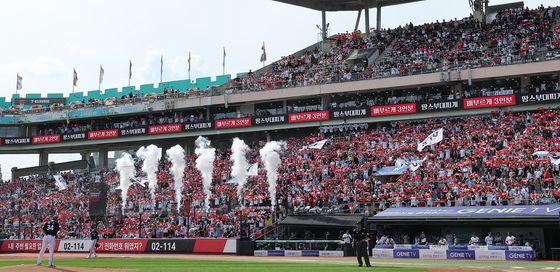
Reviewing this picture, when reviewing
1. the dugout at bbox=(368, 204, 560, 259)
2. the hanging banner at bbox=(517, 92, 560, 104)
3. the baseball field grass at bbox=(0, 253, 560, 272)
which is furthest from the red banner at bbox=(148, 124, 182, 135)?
the baseball field grass at bbox=(0, 253, 560, 272)

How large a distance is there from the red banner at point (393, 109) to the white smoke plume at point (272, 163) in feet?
26.6

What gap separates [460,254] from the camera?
32.4 m

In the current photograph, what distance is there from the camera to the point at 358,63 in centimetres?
6212

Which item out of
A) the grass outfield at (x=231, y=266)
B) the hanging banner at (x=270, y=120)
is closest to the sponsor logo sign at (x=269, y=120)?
the hanging banner at (x=270, y=120)

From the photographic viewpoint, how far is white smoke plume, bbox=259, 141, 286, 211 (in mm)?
44656

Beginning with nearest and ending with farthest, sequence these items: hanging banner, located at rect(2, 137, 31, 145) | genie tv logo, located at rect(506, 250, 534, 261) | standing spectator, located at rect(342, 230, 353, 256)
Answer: genie tv logo, located at rect(506, 250, 534, 261), standing spectator, located at rect(342, 230, 353, 256), hanging banner, located at rect(2, 137, 31, 145)

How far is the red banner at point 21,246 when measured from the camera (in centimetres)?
4431

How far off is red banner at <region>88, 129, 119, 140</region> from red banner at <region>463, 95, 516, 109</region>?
3431 cm

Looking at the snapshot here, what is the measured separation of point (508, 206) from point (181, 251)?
60.0ft

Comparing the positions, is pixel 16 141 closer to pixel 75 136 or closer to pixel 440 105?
pixel 75 136

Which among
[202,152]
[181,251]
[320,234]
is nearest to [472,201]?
[320,234]

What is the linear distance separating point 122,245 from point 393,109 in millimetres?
24401

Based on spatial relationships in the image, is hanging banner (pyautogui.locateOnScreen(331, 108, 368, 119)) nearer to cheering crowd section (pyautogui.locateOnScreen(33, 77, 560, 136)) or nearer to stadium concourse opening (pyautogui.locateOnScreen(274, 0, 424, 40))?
cheering crowd section (pyautogui.locateOnScreen(33, 77, 560, 136))

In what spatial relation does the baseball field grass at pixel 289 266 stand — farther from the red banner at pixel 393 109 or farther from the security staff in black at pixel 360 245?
the red banner at pixel 393 109
